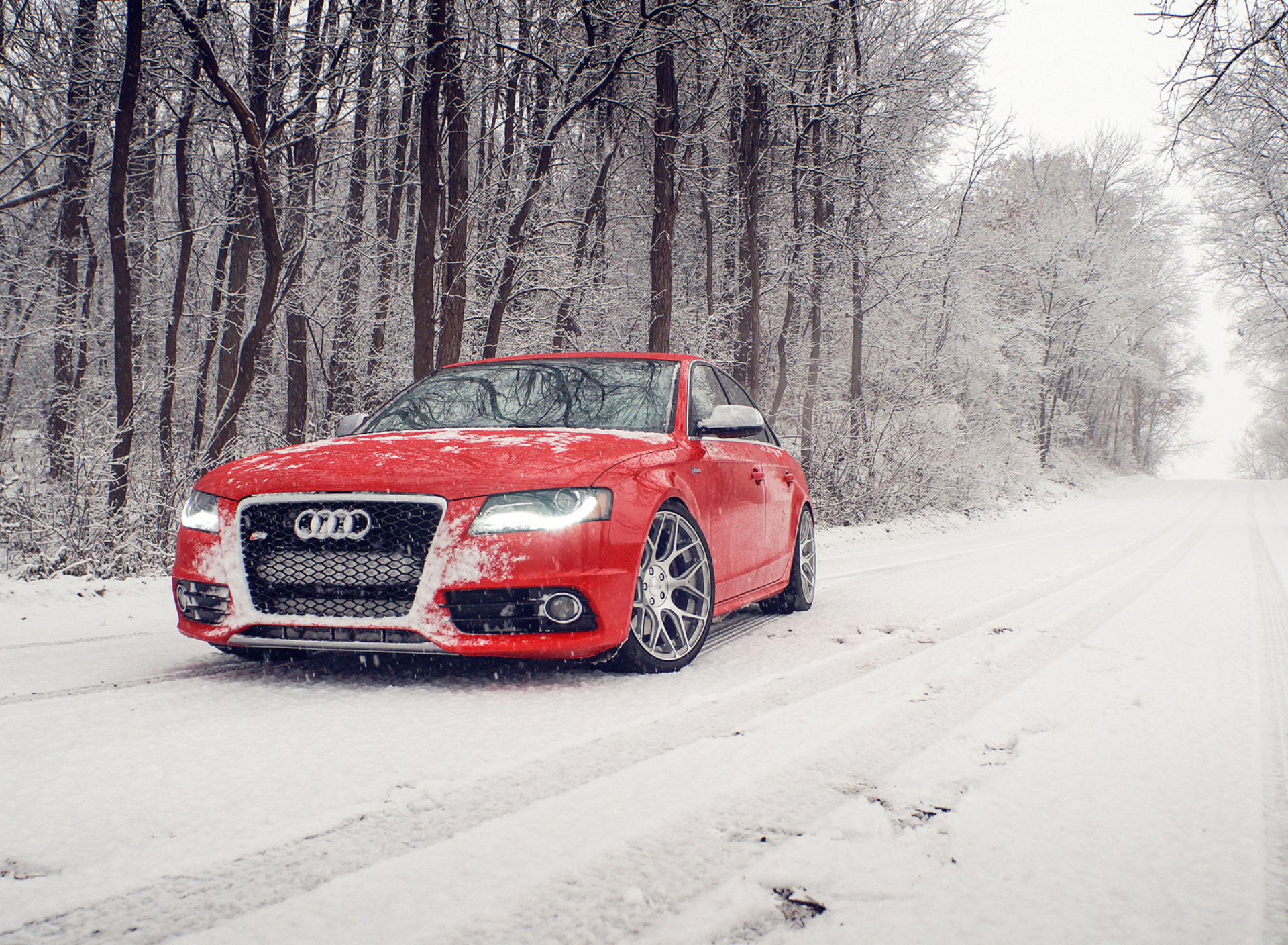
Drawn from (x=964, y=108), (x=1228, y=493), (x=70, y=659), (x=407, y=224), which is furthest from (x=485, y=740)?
(x=1228, y=493)

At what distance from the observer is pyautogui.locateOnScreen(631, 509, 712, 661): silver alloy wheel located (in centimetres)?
359

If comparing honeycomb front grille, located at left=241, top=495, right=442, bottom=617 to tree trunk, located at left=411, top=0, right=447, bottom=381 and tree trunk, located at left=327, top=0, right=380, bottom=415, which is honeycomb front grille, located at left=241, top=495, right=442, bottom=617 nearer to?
tree trunk, located at left=411, top=0, right=447, bottom=381

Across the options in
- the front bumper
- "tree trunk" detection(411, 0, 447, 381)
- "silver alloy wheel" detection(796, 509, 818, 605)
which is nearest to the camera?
the front bumper

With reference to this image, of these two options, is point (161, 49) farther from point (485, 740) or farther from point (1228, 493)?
point (1228, 493)

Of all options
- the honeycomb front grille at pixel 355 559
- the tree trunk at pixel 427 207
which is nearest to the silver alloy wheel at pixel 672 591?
the honeycomb front grille at pixel 355 559

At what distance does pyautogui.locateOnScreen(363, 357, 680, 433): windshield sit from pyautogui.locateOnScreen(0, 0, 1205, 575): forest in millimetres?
3455

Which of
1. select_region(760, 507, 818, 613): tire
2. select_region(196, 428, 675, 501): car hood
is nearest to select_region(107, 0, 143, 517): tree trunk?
select_region(196, 428, 675, 501): car hood

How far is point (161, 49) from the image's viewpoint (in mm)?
9750

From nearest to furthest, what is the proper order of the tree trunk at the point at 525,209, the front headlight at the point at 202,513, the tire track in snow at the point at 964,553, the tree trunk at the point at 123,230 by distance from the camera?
the front headlight at the point at 202,513, the tire track in snow at the point at 964,553, the tree trunk at the point at 123,230, the tree trunk at the point at 525,209

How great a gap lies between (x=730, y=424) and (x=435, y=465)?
1.56 metres

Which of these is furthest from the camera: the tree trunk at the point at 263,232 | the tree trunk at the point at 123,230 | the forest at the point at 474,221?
the forest at the point at 474,221

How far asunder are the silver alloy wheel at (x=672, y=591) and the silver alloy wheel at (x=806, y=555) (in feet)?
6.12

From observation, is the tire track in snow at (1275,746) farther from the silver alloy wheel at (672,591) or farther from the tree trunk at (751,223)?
the tree trunk at (751,223)

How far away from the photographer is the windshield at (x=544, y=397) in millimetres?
4250
